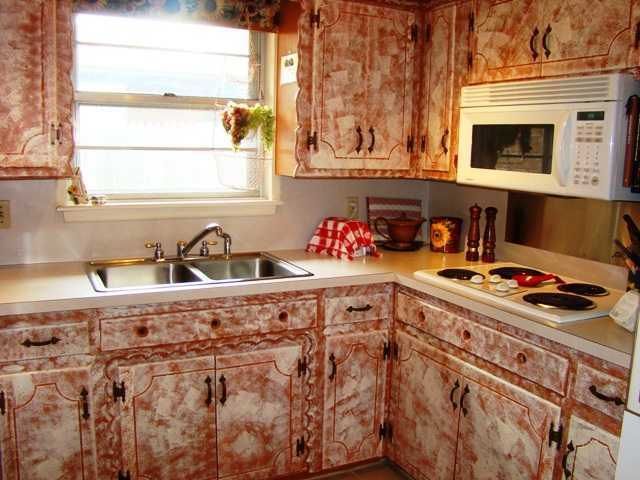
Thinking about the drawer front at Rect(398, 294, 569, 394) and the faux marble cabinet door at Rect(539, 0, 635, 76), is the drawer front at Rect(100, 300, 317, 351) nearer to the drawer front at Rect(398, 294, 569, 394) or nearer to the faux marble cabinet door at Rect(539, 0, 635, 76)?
the drawer front at Rect(398, 294, 569, 394)

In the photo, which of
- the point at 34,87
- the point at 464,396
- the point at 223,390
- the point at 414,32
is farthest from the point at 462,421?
the point at 34,87

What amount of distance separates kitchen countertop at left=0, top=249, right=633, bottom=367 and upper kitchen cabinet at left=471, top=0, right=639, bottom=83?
85 centimetres

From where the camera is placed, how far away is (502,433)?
2.13 meters

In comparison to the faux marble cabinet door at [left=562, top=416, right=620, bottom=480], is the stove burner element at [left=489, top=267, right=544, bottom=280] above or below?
above

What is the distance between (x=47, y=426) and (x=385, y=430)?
1.40 metres

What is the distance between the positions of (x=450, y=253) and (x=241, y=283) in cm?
120

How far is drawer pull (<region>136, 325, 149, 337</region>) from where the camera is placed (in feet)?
7.28

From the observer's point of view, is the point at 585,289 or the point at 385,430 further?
the point at 385,430

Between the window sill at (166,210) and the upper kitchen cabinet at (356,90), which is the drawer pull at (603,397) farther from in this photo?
the window sill at (166,210)

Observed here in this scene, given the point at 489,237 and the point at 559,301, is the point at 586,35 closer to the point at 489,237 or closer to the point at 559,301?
the point at 559,301

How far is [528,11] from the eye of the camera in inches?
91.4

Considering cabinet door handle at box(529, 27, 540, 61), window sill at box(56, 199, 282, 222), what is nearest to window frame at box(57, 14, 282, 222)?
window sill at box(56, 199, 282, 222)

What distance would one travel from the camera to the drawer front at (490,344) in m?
1.93

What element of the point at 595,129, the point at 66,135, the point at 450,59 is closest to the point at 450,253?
the point at 450,59
